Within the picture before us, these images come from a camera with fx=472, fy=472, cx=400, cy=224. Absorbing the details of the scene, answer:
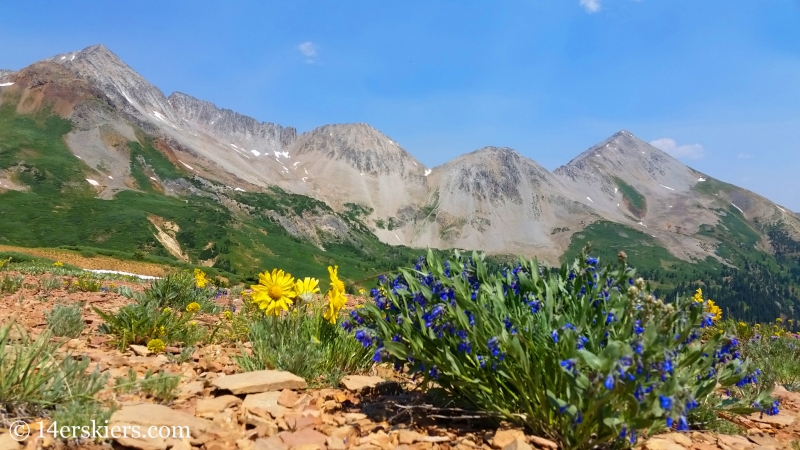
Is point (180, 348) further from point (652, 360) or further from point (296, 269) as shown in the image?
point (296, 269)

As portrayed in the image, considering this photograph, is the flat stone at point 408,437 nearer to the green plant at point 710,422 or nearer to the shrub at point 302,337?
the shrub at point 302,337

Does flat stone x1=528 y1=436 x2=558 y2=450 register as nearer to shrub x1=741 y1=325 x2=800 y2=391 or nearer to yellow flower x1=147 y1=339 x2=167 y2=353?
shrub x1=741 y1=325 x2=800 y2=391

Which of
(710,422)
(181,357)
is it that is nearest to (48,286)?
(181,357)

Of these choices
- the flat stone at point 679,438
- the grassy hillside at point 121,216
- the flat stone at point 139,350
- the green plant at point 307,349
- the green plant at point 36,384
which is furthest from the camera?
the grassy hillside at point 121,216

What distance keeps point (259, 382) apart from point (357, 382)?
3.36ft

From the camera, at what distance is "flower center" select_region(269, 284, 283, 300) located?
509 cm

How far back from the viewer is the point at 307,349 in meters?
4.82

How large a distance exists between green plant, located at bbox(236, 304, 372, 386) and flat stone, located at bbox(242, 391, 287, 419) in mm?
755

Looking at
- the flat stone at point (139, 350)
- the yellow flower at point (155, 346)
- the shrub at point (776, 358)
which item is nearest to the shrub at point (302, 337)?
the yellow flower at point (155, 346)

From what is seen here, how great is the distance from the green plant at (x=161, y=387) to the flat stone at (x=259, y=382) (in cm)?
35

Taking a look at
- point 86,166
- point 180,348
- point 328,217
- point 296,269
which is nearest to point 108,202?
point 86,166

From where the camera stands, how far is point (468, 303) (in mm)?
3418

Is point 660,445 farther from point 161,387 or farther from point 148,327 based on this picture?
point 148,327

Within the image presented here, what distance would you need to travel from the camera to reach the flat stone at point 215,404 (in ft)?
12.1
